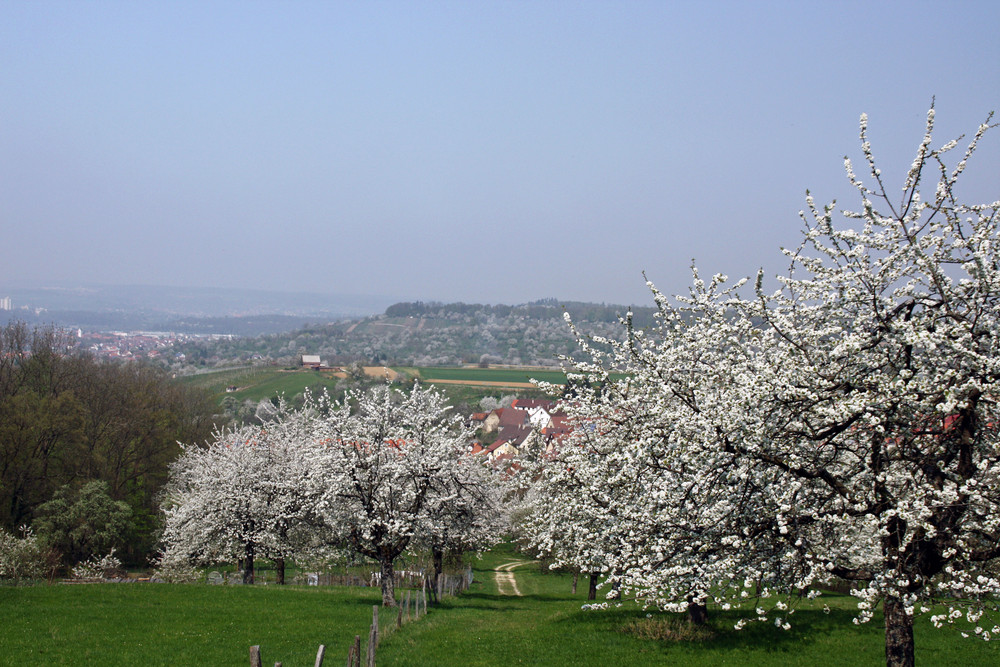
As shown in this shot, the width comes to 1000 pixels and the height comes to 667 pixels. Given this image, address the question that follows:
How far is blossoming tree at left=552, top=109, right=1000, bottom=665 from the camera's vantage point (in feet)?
25.7

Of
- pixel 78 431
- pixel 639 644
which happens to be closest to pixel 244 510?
pixel 78 431

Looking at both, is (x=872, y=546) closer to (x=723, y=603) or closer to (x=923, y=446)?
(x=923, y=446)

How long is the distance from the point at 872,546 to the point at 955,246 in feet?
12.6

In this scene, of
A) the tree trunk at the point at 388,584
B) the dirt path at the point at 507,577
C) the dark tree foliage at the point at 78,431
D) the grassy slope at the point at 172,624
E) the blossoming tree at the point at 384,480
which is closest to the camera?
the grassy slope at the point at 172,624

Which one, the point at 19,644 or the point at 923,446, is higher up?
the point at 923,446

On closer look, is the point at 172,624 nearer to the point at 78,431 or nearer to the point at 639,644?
the point at 639,644

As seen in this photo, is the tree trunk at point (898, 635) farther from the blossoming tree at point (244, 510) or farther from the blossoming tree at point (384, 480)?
the blossoming tree at point (244, 510)

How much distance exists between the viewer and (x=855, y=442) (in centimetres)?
941

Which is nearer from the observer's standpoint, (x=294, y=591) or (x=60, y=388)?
(x=294, y=591)

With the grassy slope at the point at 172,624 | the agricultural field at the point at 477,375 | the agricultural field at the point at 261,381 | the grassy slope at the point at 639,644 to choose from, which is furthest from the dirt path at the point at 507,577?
the agricultural field at the point at 477,375

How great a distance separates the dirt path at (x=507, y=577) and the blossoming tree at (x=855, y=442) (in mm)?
27158

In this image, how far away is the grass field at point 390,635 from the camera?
15.1 meters

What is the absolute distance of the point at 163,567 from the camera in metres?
33.0

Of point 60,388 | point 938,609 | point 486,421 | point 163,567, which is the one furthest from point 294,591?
point 486,421
